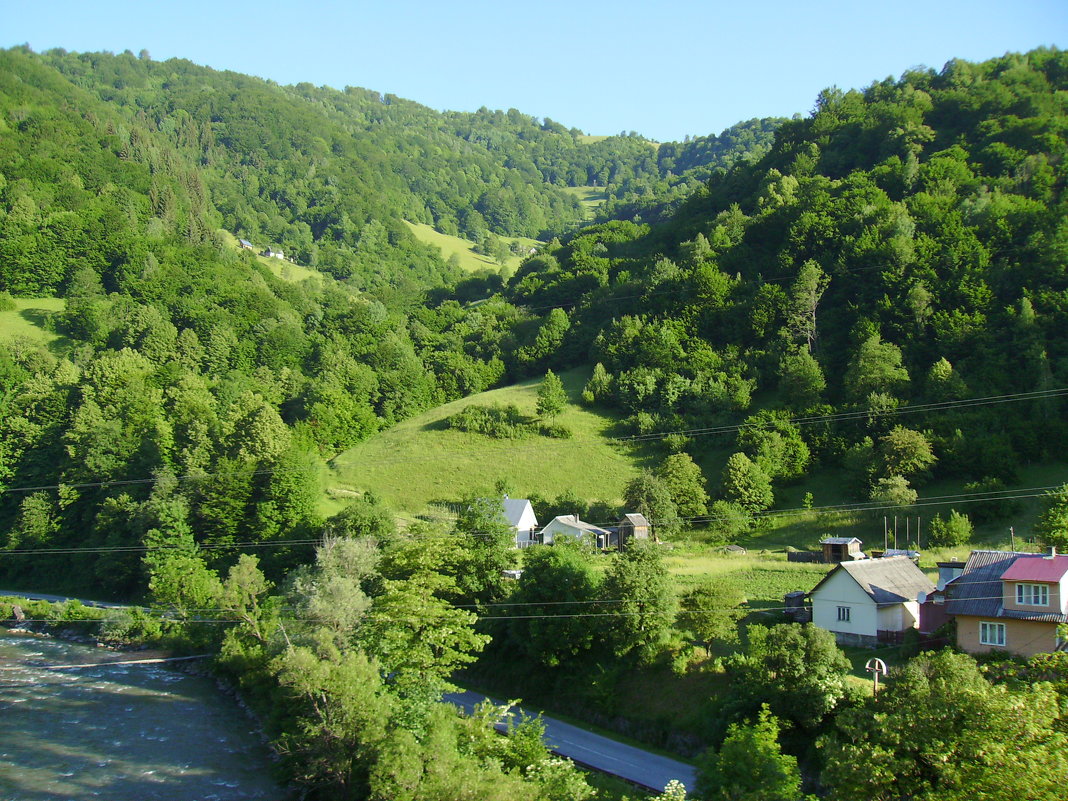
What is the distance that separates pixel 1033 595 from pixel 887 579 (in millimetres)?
5662

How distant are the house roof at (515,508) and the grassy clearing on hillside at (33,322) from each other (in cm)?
4953

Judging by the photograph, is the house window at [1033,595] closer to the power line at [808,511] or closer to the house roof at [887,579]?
the house roof at [887,579]

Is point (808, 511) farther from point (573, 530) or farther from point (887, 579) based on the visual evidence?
point (887, 579)

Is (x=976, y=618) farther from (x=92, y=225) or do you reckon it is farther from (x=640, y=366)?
(x=92, y=225)

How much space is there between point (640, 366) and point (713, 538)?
68.2 ft

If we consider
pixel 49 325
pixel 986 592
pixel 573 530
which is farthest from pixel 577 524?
pixel 49 325

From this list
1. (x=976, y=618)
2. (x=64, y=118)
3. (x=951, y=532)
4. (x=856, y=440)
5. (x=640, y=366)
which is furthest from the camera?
(x=64, y=118)

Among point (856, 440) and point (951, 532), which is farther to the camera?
point (856, 440)

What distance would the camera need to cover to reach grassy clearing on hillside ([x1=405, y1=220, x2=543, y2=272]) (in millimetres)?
147500

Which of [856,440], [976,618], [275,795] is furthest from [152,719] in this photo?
[856,440]

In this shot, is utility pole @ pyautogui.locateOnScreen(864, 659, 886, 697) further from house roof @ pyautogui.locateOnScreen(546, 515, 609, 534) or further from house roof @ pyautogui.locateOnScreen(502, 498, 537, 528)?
house roof @ pyautogui.locateOnScreen(502, 498, 537, 528)

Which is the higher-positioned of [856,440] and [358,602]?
[856,440]

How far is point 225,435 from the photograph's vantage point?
54.1 metres

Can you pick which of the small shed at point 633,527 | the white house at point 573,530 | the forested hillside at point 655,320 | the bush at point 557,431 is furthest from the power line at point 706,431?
the small shed at point 633,527
